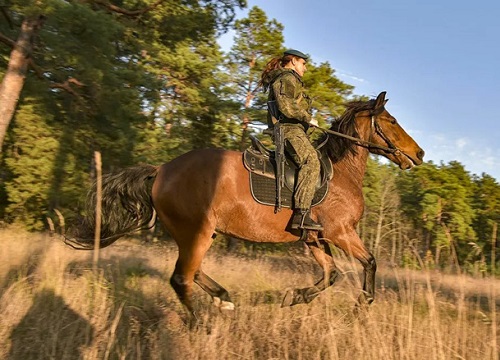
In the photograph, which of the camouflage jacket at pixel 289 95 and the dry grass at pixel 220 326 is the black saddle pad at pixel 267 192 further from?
the dry grass at pixel 220 326

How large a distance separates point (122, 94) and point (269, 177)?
408 inches

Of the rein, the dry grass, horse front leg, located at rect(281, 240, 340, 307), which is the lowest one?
the dry grass

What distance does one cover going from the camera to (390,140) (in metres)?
6.18

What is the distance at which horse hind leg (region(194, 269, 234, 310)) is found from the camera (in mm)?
5301

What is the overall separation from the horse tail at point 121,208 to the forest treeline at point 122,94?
3.28 metres

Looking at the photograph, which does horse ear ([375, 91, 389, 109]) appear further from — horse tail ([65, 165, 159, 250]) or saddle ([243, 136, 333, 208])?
horse tail ([65, 165, 159, 250])

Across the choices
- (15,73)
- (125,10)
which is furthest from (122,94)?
(15,73)

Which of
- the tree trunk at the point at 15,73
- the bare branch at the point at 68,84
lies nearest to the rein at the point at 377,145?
the tree trunk at the point at 15,73

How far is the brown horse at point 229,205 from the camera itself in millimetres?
5480

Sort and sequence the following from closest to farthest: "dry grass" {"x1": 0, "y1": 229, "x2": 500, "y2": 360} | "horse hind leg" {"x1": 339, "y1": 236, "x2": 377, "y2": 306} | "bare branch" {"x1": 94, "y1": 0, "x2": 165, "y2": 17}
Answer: "dry grass" {"x1": 0, "y1": 229, "x2": 500, "y2": 360}, "horse hind leg" {"x1": 339, "y1": 236, "x2": 377, "y2": 306}, "bare branch" {"x1": 94, "y1": 0, "x2": 165, "y2": 17}

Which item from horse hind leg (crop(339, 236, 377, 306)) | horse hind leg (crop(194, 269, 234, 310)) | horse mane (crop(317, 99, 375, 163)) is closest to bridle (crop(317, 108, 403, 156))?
horse mane (crop(317, 99, 375, 163))

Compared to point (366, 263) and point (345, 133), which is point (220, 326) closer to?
point (366, 263)

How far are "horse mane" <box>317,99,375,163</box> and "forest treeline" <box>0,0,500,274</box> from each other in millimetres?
1614

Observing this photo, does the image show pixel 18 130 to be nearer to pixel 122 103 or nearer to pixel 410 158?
pixel 122 103
